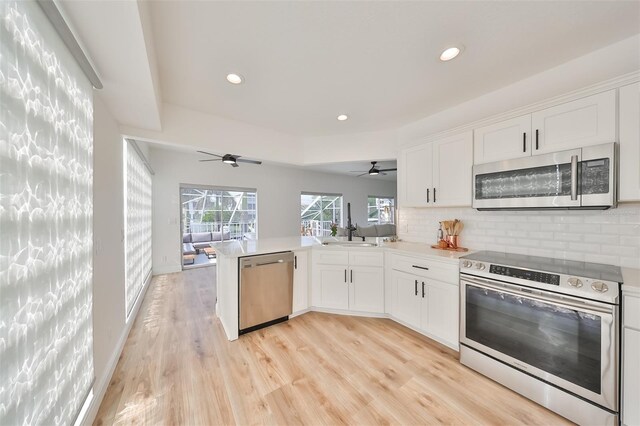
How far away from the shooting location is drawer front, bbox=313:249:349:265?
115 inches

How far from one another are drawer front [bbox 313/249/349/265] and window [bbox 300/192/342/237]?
166 inches

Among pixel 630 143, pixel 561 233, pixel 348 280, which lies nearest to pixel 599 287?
pixel 561 233

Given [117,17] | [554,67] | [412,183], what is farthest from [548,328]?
[117,17]

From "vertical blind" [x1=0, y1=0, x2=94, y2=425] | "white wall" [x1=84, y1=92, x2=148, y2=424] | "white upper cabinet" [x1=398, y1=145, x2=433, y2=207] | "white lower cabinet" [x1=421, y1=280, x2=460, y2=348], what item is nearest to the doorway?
"white wall" [x1=84, y1=92, x2=148, y2=424]

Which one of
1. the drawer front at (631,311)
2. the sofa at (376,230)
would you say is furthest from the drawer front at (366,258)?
the sofa at (376,230)

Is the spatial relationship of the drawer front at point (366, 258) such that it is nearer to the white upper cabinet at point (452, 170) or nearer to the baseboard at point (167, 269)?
the white upper cabinet at point (452, 170)

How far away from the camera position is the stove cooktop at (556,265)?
59.7 inches

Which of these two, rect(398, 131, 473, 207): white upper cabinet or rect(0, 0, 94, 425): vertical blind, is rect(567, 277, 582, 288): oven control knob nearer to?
rect(398, 131, 473, 207): white upper cabinet

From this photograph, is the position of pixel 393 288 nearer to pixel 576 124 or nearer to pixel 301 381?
pixel 301 381

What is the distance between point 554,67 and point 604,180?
3.67 feet

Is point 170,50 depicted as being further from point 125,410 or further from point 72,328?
point 125,410

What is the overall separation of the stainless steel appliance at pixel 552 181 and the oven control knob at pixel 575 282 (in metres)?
0.63

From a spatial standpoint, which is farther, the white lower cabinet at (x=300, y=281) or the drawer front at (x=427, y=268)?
the white lower cabinet at (x=300, y=281)

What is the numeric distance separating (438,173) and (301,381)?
8.30ft
